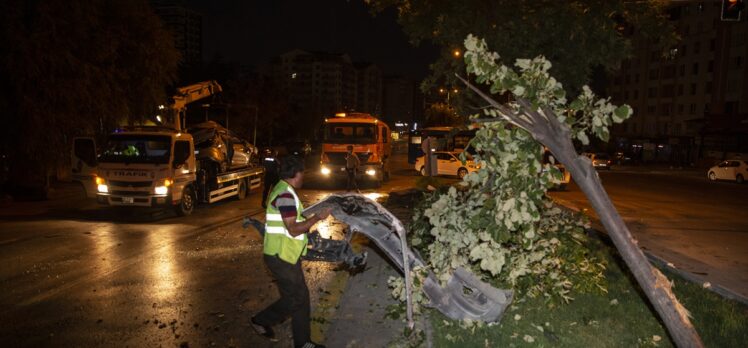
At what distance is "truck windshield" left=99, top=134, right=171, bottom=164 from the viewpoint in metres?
13.5

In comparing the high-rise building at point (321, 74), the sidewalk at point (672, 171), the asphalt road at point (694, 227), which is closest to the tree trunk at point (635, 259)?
the asphalt road at point (694, 227)

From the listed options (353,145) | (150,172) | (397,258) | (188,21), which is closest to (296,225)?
(397,258)

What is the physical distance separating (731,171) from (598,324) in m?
32.4

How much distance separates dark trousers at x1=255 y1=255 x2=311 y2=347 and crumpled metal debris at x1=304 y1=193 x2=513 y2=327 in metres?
0.74

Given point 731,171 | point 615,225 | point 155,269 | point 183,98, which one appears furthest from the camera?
point 731,171

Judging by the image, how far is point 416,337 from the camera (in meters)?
5.39

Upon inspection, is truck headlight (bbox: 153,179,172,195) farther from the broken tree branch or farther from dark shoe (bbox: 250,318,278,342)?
the broken tree branch

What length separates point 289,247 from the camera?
16.0 feet

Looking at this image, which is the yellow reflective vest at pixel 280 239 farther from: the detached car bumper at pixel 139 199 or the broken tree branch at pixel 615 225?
the detached car bumper at pixel 139 199

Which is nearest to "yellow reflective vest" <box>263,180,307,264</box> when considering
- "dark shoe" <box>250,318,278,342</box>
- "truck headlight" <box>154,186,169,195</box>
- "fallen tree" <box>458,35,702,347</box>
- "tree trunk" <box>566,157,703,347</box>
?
"dark shoe" <box>250,318,278,342</box>

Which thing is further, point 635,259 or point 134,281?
point 134,281

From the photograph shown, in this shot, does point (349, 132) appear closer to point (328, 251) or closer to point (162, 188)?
point (162, 188)

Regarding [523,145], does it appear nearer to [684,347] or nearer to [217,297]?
[684,347]

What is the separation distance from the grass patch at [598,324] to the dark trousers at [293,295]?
4.23 ft
